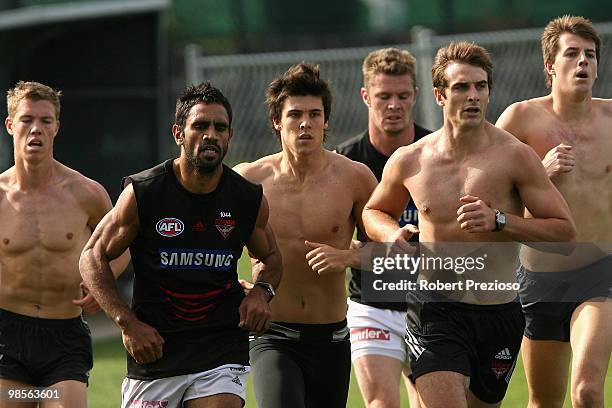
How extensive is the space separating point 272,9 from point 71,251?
14537mm

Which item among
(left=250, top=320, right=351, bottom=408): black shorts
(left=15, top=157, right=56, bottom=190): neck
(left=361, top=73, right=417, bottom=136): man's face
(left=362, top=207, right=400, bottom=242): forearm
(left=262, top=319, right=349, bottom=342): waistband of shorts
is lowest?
(left=250, top=320, right=351, bottom=408): black shorts

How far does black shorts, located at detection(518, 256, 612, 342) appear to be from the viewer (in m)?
8.81

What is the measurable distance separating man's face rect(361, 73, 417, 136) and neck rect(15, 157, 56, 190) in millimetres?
2292

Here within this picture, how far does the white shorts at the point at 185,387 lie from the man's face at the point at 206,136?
1078 millimetres

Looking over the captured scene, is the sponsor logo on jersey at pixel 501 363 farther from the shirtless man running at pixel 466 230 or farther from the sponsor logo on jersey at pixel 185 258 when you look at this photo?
the sponsor logo on jersey at pixel 185 258

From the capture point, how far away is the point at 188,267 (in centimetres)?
757

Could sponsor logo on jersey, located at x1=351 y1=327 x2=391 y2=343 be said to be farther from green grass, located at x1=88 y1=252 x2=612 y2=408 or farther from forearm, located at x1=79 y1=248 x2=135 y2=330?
green grass, located at x1=88 y1=252 x2=612 y2=408

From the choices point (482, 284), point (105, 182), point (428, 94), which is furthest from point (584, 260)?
point (428, 94)

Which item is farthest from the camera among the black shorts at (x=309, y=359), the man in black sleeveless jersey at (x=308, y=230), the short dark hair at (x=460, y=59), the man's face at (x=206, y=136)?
the man in black sleeveless jersey at (x=308, y=230)

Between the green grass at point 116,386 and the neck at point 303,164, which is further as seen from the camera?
the green grass at point 116,386

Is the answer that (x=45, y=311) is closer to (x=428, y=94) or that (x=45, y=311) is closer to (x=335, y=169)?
(x=335, y=169)

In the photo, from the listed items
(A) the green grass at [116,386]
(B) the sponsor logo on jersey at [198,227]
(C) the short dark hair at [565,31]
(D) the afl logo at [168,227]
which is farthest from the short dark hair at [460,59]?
(A) the green grass at [116,386]

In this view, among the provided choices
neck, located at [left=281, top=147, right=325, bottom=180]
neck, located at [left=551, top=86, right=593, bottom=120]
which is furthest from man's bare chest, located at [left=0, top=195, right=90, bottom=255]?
neck, located at [left=551, top=86, right=593, bottom=120]

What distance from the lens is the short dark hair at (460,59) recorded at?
7887 millimetres
